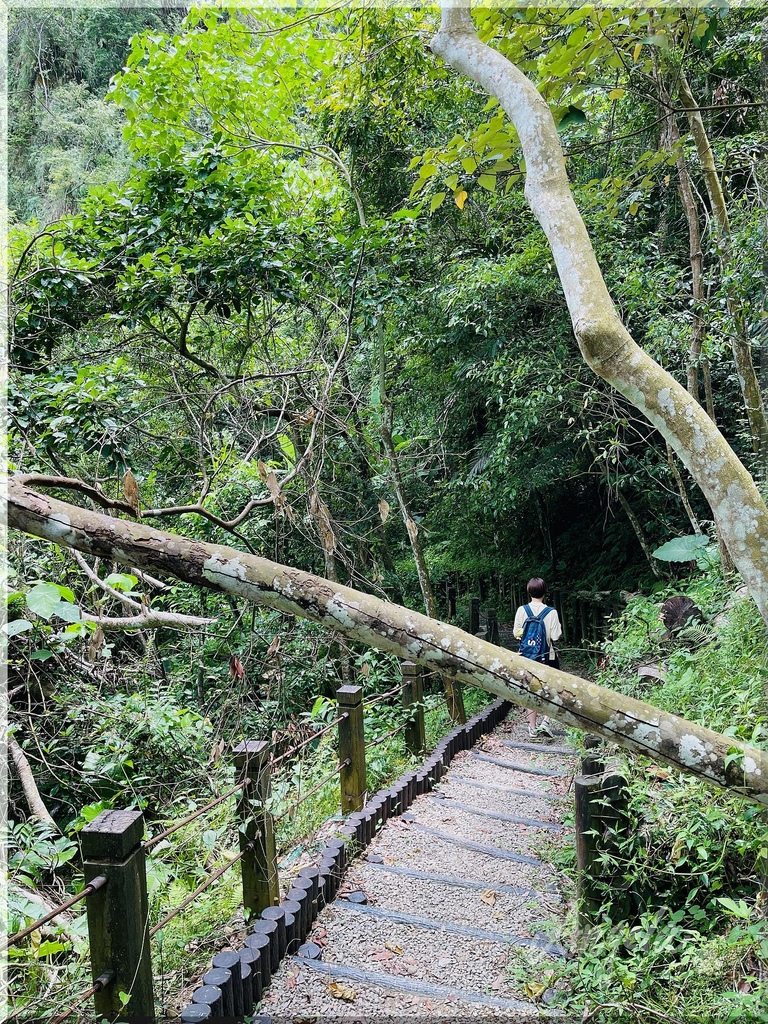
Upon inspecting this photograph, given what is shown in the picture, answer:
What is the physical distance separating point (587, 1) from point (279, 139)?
5170 millimetres

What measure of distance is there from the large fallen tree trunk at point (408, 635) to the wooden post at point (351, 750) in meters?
2.42

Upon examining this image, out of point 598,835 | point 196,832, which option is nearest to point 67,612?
point 598,835

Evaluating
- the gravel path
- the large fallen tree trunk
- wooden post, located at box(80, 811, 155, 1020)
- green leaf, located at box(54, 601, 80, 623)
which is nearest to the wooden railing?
wooden post, located at box(80, 811, 155, 1020)

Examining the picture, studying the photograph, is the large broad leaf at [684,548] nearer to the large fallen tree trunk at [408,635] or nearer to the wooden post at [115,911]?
the large fallen tree trunk at [408,635]

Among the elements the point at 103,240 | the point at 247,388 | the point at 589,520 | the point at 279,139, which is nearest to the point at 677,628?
the point at 247,388

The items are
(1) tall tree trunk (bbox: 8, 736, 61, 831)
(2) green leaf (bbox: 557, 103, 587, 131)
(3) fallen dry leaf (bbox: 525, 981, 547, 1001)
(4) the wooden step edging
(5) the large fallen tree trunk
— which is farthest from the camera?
(1) tall tree trunk (bbox: 8, 736, 61, 831)

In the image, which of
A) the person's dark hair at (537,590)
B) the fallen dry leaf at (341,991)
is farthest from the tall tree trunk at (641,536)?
the fallen dry leaf at (341,991)

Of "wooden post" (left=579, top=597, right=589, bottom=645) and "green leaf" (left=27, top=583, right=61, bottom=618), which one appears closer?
"green leaf" (left=27, top=583, right=61, bottom=618)

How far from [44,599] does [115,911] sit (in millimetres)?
1085

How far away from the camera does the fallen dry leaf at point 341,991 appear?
104 inches

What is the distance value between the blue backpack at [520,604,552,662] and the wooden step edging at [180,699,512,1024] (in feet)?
4.84

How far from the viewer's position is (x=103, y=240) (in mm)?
5199

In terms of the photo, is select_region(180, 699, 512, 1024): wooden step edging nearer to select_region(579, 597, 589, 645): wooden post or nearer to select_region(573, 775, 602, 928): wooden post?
select_region(573, 775, 602, 928): wooden post

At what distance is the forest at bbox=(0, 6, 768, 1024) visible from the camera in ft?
6.57
